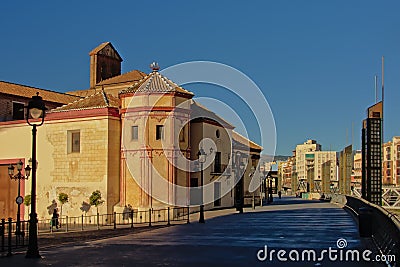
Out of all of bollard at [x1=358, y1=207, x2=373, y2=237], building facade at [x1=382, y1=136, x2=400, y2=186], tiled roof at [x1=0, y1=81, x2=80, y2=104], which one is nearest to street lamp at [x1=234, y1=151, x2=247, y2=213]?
tiled roof at [x1=0, y1=81, x2=80, y2=104]

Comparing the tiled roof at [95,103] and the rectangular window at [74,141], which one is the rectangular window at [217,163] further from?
the rectangular window at [74,141]

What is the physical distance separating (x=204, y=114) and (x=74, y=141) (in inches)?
408

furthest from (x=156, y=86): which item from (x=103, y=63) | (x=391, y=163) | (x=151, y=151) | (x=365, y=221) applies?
(x=391, y=163)

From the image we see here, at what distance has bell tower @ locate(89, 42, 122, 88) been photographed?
51469 mm

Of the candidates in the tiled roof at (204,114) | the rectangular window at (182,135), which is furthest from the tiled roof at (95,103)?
the tiled roof at (204,114)

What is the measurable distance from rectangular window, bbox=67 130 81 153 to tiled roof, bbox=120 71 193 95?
172 inches

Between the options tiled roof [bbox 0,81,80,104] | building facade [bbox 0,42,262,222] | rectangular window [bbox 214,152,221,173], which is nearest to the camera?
building facade [bbox 0,42,262,222]

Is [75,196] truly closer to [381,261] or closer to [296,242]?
[296,242]

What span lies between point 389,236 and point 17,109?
36445 millimetres

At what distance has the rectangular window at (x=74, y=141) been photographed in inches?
1390

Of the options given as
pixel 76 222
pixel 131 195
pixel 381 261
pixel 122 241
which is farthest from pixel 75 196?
pixel 381 261

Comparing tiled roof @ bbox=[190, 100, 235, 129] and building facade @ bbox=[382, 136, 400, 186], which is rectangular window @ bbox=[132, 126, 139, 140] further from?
building facade @ bbox=[382, 136, 400, 186]

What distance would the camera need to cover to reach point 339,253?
1348 centimetres

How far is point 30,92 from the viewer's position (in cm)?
4400
